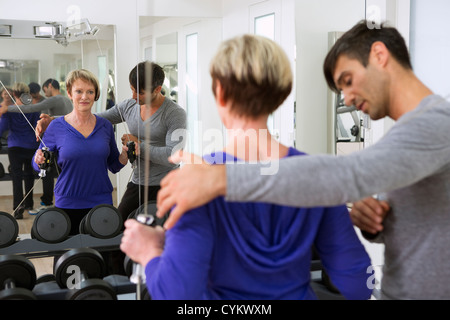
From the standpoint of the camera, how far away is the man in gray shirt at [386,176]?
709 mm

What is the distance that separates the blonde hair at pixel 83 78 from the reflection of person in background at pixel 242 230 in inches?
79.1

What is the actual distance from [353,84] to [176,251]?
0.51m

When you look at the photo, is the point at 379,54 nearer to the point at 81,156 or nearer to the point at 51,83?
the point at 81,156

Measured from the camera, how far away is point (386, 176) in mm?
728

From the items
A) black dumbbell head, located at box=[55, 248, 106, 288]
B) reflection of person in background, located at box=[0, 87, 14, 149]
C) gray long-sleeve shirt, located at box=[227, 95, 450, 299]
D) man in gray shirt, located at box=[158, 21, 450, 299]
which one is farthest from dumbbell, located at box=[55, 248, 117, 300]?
reflection of person in background, located at box=[0, 87, 14, 149]

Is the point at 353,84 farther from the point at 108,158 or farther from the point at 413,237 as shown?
the point at 108,158

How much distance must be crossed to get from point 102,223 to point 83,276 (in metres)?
0.75

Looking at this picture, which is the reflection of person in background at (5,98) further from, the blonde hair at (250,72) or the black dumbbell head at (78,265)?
the blonde hair at (250,72)

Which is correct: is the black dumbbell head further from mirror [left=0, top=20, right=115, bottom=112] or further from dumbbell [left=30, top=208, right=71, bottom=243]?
mirror [left=0, top=20, right=115, bottom=112]

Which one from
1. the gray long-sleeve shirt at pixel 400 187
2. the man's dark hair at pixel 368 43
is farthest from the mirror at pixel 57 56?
the gray long-sleeve shirt at pixel 400 187

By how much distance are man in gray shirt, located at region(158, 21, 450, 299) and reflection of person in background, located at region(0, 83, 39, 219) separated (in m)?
2.22
